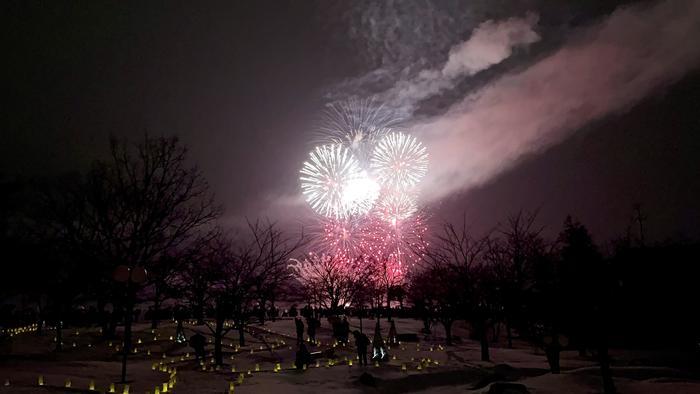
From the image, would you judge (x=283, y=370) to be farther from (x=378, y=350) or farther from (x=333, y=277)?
(x=333, y=277)

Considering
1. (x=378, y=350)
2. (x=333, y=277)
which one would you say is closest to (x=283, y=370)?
(x=378, y=350)

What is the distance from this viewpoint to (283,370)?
696 inches

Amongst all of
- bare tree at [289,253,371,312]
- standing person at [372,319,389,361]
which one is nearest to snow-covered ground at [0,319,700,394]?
standing person at [372,319,389,361]

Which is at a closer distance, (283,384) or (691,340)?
(283,384)

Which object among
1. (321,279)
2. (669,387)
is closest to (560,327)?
(669,387)

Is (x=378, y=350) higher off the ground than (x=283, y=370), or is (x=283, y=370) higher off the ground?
(x=378, y=350)

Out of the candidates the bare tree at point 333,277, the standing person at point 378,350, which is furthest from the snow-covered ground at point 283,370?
the bare tree at point 333,277

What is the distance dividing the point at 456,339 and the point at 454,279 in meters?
6.96

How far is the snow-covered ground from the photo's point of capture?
460 inches

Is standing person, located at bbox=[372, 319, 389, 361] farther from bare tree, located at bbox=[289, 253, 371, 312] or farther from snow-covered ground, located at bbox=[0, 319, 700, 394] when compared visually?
bare tree, located at bbox=[289, 253, 371, 312]

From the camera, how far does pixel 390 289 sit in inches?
1938

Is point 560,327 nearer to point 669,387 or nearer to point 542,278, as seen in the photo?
point 542,278

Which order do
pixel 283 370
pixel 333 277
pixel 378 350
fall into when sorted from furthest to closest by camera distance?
pixel 333 277
pixel 378 350
pixel 283 370

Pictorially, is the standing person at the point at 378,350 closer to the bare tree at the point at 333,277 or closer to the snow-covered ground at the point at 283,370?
the snow-covered ground at the point at 283,370
